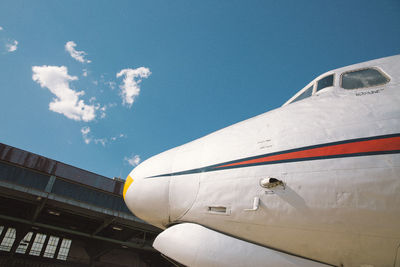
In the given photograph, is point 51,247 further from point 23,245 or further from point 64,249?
point 23,245

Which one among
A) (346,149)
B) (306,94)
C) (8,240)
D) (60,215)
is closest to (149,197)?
(346,149)

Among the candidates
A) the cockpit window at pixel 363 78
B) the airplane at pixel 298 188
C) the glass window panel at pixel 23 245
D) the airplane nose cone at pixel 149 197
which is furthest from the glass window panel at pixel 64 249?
the cockpit window at pixel 363 78

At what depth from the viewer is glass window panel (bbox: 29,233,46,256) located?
24.3 meters

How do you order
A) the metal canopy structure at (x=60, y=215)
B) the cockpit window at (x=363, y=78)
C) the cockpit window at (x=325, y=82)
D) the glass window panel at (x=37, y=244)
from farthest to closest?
the glass window panel at (x=37, y=244) → the metal canopy structure at (x=60, y=215) → the cockpit window at (x=325, y=82) → the cockpit window at (x=363, y=78)

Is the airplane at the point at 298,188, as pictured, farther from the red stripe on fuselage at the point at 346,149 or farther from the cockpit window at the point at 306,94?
the cockpit window at the point at 306,94

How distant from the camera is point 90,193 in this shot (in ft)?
61.0

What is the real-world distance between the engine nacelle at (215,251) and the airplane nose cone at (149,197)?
21.3 inches

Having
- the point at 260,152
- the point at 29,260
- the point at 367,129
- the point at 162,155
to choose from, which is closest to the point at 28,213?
the point at 29,260

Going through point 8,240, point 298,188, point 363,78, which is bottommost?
point 8,240

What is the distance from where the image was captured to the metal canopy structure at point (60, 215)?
16375mm

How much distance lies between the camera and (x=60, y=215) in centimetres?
2212

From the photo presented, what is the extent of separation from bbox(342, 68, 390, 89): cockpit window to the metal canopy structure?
18.1 meters

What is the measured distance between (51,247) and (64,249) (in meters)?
1.25

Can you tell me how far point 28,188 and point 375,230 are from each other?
18.6 meters
